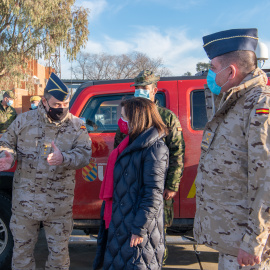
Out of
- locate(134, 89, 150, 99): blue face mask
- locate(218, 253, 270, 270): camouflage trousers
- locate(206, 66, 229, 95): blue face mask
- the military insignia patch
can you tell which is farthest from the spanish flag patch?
the military insignia patch

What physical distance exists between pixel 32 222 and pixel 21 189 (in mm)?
293

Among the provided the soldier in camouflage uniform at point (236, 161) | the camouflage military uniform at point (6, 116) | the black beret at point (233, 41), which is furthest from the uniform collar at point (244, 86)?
the camouflage military uniform at point (6, 116)

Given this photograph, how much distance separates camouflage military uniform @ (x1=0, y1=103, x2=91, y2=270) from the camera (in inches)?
104

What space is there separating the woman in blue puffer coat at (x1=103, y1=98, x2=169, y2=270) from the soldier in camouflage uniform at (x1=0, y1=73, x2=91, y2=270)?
64cm

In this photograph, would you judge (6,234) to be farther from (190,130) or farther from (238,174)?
(238,174)

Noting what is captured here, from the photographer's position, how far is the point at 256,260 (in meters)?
1.53

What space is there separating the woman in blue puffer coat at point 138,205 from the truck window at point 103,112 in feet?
3.90

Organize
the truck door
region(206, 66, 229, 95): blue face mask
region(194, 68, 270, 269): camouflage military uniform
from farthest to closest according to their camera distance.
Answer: the truck door
region(206, 66, 229, 95): blue face mask
region(194, 68, 270, 269): camouflage military uniform

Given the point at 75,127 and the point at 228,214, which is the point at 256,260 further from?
the point at 75,127

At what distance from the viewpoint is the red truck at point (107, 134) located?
3.20 meters

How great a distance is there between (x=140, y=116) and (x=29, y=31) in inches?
490

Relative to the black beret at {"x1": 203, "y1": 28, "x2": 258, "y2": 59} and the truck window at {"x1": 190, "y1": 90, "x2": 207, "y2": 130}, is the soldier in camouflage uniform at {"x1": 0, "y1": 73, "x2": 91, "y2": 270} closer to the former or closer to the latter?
the truck window at {"x1": 190, "y1": 90, "x2": 207, "y2": 130}

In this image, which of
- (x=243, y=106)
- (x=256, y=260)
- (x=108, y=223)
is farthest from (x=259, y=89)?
(x=108, y=223)

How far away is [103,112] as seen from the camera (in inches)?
134
